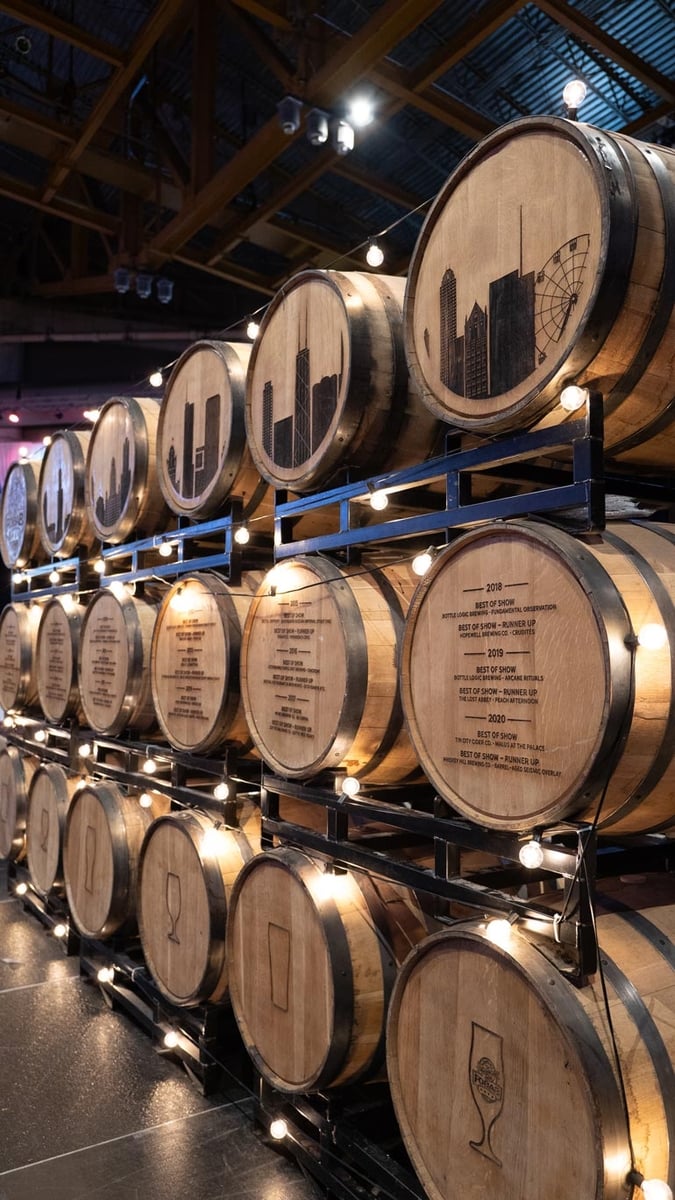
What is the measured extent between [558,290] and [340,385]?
1142 millimetres

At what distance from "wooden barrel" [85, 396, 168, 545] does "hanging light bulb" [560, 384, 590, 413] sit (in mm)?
3534

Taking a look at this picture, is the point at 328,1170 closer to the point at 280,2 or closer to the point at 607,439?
the point at 607,439

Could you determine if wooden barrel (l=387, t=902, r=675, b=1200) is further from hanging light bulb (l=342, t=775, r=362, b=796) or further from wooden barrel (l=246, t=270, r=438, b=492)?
wooden barrel (l=246, t=270, r=438, b=492)

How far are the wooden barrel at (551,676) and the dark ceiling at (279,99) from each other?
2.08 m

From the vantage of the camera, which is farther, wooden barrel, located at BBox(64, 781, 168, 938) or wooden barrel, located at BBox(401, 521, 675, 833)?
wooden barrel, located at BBox(64, 781, 168, 938)

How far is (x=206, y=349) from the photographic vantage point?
4.63 metres

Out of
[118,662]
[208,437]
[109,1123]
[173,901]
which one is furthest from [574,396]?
[118,662]

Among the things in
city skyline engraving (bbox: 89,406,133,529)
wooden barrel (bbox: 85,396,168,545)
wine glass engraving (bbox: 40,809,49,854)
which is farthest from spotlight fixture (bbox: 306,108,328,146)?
wine glass engraving (bbox: 40,809,49,854)

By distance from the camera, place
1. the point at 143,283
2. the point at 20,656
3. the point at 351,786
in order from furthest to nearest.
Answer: the point at 143,283, the point at 20,656, the point at 351,786

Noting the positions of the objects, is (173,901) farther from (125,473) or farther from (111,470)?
(111,470)

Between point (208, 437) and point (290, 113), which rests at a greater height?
point (290, 113)

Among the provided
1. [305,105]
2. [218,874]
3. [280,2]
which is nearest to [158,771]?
[218,874]

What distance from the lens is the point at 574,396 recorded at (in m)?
2.32

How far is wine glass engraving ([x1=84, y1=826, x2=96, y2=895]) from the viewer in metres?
5.68
